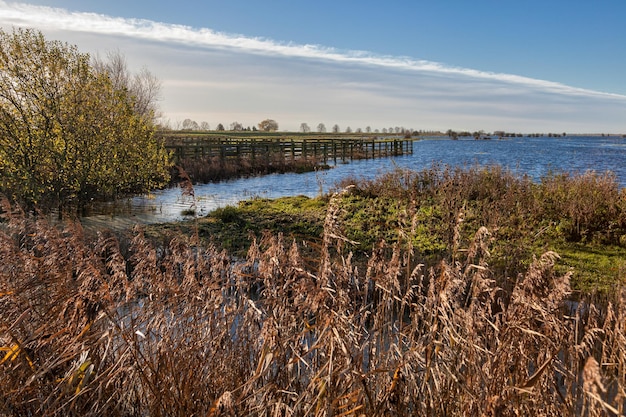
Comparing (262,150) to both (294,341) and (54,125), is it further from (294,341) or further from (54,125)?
(294,341)

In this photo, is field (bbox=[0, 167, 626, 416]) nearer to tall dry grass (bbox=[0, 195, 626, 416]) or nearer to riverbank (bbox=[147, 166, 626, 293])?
tall dry grass (bbox=[0, 195, 626, 416])

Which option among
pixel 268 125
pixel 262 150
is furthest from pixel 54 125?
pixel 268 125

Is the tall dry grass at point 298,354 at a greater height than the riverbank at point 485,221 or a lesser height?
greater

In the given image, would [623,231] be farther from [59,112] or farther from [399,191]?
[59,112]

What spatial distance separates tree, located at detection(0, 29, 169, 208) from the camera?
1227 cm

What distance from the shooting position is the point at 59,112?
500 inches

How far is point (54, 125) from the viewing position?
12.6 meters

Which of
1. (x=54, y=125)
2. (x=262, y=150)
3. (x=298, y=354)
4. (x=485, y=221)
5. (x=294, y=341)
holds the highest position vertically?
(x=54, y=125)

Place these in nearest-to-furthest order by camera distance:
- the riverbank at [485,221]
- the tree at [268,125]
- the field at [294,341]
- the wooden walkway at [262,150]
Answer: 1. the field at [294,341]
2. the riverbank at [485,221]
3. the wooden walkway at [262,150]
4. the tree at [268,125]

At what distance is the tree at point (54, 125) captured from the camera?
12273mm

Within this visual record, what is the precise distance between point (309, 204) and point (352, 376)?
1341cm

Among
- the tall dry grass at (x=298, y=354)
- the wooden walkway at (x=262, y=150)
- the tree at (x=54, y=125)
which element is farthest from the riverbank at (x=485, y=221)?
the wooden walkway at (x=262, y=150)

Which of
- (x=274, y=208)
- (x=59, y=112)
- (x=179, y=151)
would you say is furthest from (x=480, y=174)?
(x=179, y=151)

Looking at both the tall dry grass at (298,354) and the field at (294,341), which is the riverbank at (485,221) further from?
the tall dry grass at (298,354)
